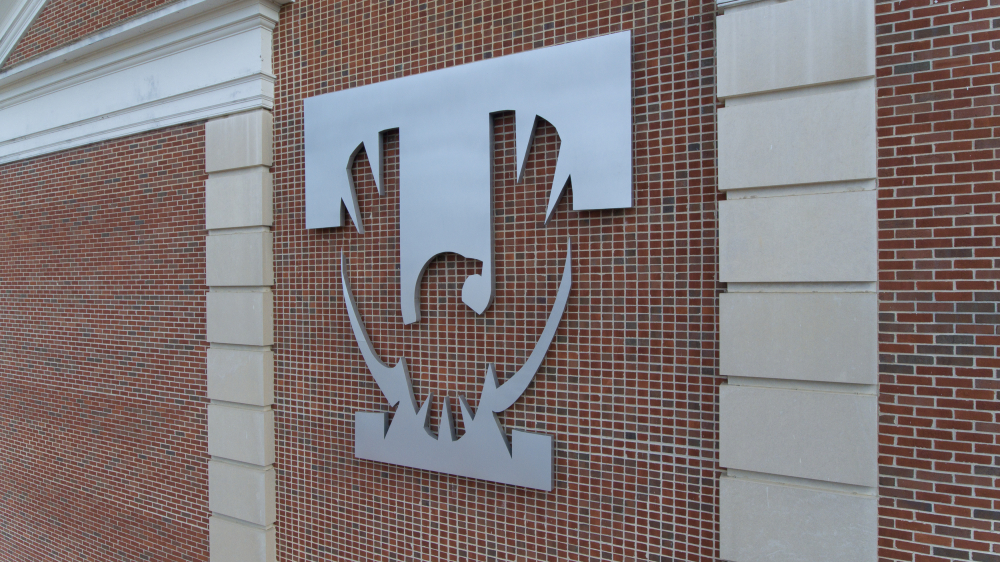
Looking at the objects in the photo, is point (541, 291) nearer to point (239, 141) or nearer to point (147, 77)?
point (239, 141)

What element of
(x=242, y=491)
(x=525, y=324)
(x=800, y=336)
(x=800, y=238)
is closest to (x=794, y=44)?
(x=800, y=238)

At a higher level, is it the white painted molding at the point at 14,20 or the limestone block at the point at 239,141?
the white painted molding at the point at 14,20

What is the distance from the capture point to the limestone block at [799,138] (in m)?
2.89

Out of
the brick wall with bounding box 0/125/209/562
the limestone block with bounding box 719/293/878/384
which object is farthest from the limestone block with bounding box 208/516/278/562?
the limestone block with bounding box 719/293/878/384

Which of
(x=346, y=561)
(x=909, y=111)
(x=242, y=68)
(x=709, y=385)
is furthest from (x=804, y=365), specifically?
(x=242, y=68)

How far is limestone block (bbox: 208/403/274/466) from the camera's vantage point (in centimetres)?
501

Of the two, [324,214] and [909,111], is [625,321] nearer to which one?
[909,111]

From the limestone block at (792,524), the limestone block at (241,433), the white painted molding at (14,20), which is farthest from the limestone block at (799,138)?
the white painted molding at (14,20)

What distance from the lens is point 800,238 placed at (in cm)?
303

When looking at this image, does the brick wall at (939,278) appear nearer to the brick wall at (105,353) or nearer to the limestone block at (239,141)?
the limestone block at (239,141)

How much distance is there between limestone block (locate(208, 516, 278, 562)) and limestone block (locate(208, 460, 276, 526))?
82mm

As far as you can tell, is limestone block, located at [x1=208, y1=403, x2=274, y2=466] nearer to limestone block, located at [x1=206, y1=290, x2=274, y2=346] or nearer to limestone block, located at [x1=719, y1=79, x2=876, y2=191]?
limestone block, located at [x1=206, y1=290, x2=274, y2=346]

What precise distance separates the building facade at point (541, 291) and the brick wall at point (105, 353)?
42 millimetres

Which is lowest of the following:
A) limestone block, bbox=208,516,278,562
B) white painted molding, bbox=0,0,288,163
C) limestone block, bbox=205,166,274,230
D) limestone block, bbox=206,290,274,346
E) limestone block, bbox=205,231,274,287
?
limestone block, bbox=208,516,278,562
